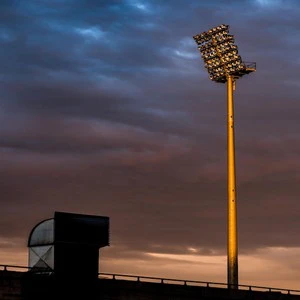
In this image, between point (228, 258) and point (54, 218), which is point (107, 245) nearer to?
point (54, 218)

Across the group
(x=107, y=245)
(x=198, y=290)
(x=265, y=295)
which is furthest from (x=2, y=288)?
(x=265, y=295)

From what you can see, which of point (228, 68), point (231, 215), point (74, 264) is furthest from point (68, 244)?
point (228, 68)

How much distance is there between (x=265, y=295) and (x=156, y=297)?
560 inches

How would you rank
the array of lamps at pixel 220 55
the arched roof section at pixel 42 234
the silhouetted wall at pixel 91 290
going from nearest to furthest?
the silhouetted wall at pixel 91 290
the arched roof section at pixel 42 234
the array of lamps at pixel 220 55

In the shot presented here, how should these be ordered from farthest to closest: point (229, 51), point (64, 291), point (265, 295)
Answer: point (229, 51) → point (265, 295) → point (64, 291)

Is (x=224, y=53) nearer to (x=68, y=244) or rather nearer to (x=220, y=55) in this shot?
(x=220, y=55)

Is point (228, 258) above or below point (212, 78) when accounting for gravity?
below

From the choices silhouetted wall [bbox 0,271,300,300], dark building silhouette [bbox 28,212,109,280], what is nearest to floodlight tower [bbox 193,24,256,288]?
silhouetted wall [bbox 0,271,300,300]

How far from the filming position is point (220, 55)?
92812 millimetres

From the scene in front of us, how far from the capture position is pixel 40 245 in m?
69.8

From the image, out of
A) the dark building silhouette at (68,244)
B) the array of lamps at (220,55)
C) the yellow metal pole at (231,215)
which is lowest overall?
the dark building silhouette at (68,244)

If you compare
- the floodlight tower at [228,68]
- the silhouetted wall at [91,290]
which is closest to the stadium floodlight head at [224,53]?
the floodlight tower at [228,68]

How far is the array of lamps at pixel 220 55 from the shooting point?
302 ft

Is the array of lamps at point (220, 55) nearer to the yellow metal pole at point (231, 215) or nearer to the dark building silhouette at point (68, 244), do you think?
the yellow metal pole at point (231, 215)
